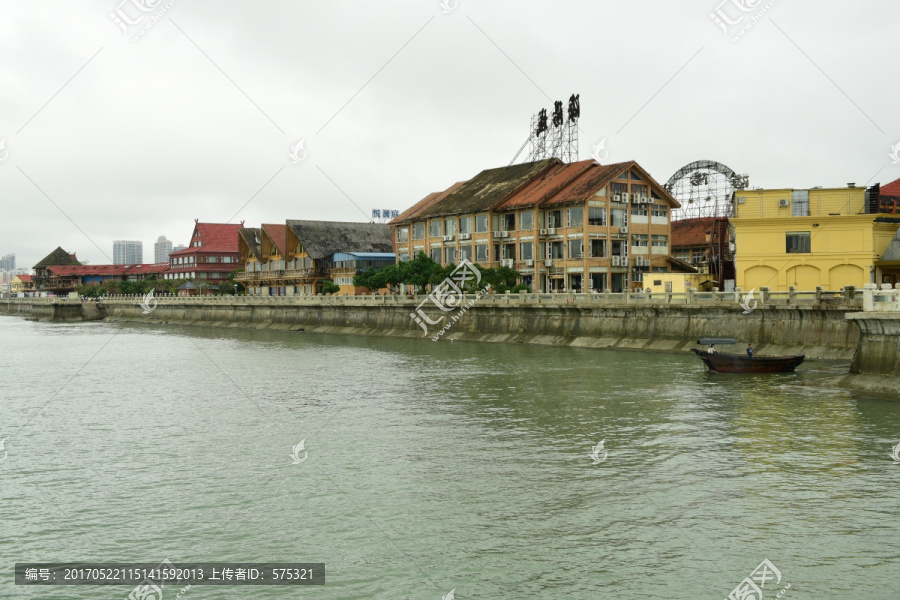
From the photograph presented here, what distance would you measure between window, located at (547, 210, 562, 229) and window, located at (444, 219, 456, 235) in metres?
13.0

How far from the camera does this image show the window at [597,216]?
245 feet

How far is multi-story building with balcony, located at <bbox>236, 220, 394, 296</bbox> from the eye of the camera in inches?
4427

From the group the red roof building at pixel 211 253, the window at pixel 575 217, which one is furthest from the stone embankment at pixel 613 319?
the red roof building at pixel 211 253

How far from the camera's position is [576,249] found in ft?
247

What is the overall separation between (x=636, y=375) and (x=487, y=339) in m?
25.4

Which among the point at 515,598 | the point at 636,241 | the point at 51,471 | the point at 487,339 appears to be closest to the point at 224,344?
the point at 487,339

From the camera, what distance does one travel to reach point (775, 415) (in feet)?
95.7

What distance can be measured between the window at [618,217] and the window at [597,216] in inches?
34.3

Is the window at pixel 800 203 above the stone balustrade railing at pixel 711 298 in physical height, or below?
above

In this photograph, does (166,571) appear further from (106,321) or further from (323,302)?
(106,321)

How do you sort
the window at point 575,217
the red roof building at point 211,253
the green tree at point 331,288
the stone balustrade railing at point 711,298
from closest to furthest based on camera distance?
the stone balustrade railing at point 711,298 → the window at point 575,217 → the green tree at point 331,288 → the red roof building at point 211,253

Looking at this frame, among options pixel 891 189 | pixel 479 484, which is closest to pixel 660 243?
pixel 891 189

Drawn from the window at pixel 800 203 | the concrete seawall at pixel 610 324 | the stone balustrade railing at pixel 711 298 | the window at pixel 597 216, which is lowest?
the concrete seawall at pixel 610 324

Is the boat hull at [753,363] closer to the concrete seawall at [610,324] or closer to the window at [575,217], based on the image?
the concrete seawall at [610,324]
